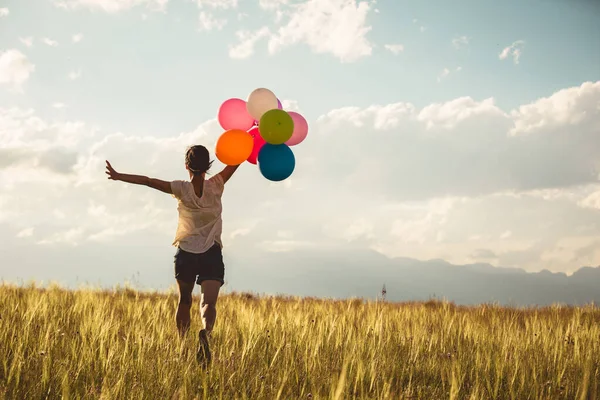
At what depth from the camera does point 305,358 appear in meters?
4.70

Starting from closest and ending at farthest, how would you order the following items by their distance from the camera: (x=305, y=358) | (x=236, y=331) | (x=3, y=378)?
(x=3, y=378), (x=305, y=358), (x=236, y=331)

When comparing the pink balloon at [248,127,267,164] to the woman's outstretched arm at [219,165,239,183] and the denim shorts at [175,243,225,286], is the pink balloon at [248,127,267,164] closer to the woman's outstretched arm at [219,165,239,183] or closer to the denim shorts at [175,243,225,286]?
the woman's outstretched arm at [219,165,239,183]

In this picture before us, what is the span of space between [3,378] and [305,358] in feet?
8.27

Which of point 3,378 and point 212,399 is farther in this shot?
point 3,378

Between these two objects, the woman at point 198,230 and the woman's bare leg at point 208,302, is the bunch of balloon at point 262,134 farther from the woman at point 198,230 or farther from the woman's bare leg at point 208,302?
the woman's bare leg at point 208,302

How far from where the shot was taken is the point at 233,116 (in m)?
6.26

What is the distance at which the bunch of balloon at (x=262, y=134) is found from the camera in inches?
227

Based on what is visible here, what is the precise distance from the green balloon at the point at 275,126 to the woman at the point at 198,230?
0.75m

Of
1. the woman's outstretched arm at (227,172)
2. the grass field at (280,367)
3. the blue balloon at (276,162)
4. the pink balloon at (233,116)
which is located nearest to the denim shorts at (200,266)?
the grass field at (280,367)

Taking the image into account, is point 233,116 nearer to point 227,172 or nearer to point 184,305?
point 227,172

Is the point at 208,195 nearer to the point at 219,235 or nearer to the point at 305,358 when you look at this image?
the point at 219,235

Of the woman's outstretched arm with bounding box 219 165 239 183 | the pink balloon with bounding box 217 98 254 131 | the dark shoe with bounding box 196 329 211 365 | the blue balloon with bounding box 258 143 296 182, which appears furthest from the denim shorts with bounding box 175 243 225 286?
the pink balloon with bounding box 217 98 254 131

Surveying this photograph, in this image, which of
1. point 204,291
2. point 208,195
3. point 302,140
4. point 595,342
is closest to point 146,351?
point 204,291

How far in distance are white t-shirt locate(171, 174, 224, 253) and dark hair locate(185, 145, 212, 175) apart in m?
0.14
